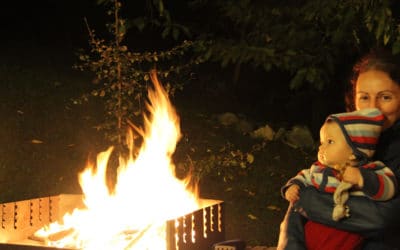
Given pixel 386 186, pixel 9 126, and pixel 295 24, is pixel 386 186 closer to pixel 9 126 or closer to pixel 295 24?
pixel 295 24

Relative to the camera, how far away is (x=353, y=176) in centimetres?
278

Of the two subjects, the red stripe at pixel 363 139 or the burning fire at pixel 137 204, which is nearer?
the red stripe at pixel 363 139

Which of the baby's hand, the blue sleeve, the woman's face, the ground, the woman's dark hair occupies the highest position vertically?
the ground

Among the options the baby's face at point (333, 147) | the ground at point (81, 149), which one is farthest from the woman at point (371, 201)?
the ground at point (81, 149)

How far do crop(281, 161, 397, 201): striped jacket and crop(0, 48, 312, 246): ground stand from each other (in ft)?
8.45

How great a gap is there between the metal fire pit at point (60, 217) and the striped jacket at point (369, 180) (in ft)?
3.93

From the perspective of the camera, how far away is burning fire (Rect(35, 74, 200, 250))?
14.0 ft

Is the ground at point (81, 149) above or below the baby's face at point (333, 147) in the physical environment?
above

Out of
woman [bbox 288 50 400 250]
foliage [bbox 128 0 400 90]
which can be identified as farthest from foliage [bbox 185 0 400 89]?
woman [bbox 288 50 400 250]

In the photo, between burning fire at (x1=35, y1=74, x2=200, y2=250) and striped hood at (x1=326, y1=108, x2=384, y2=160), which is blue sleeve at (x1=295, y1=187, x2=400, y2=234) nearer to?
striped hood at (x1=326, y1=108, x2=384, y2=160)

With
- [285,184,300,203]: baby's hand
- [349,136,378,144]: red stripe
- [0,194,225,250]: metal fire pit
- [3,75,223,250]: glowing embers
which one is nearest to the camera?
[349,136,378,144]: red stripe

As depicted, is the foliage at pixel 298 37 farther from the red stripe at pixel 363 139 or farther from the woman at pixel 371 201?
the red stripe at pixel 363 139

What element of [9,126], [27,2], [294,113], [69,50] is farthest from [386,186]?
[27,2]

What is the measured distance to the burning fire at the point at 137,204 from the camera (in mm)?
4262
